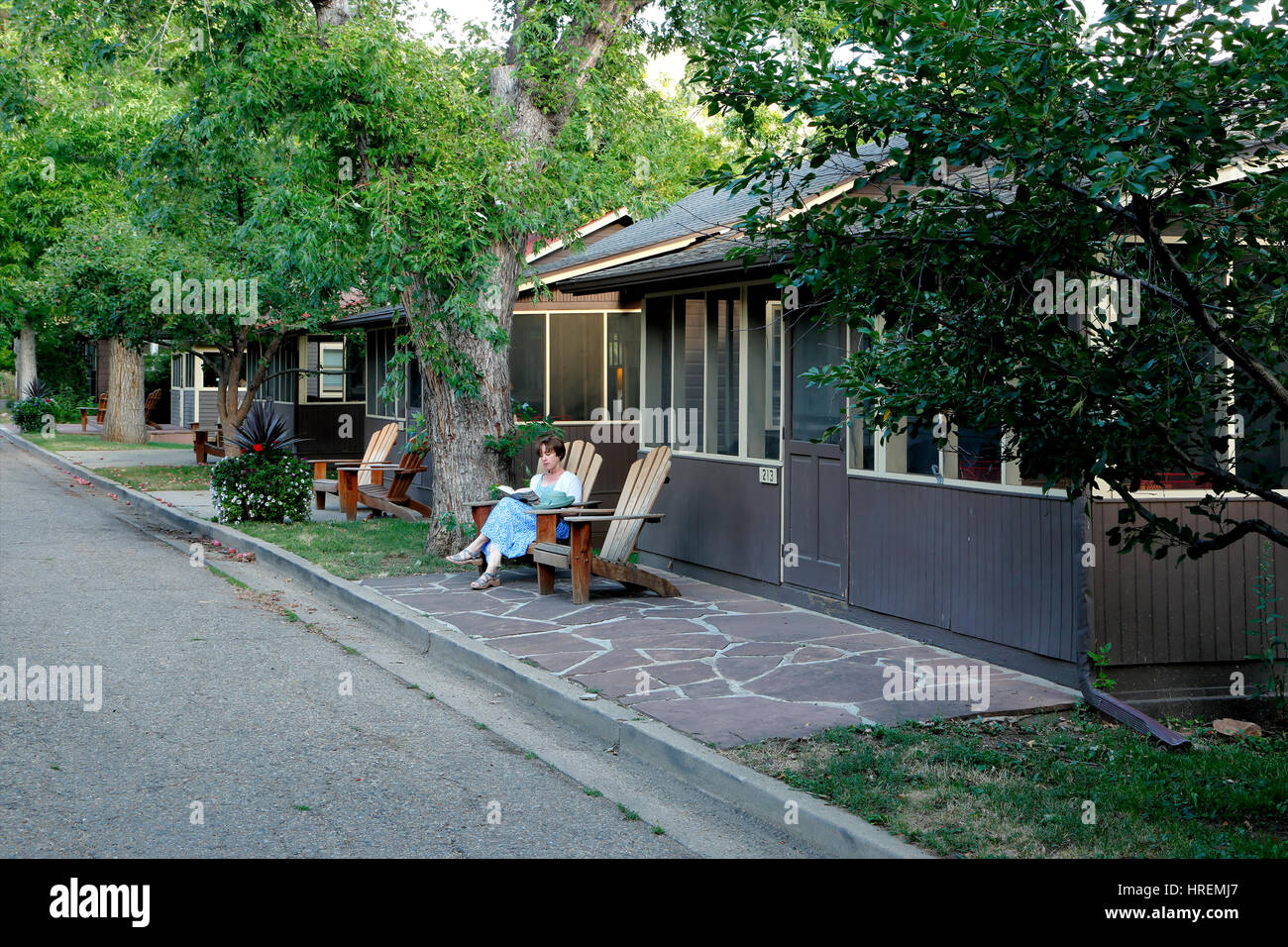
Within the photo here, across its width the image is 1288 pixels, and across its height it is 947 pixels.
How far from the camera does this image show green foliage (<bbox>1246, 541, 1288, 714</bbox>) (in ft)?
24.7

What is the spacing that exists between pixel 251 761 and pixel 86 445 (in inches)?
1213

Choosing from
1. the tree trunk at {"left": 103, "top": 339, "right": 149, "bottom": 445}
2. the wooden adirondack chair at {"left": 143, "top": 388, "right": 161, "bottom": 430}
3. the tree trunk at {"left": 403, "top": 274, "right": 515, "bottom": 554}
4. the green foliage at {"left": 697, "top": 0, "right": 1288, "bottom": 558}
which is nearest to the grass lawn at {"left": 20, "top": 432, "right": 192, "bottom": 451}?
the tree trunk at {"left": 103, "top": 339, "right": 149, "bottom": 445}

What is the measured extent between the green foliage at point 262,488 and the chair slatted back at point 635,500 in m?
6.44

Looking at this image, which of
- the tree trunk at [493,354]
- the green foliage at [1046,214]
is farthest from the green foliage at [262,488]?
the green foliage at [1046,214]

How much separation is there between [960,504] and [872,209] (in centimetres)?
410

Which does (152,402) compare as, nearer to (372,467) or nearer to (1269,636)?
(372,467)

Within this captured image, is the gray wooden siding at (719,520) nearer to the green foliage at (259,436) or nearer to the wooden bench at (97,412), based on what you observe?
the green foliage at (259,436)

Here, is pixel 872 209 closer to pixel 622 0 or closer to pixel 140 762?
pixel 140 762

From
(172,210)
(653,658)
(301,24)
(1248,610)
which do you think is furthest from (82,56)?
(1248,610)

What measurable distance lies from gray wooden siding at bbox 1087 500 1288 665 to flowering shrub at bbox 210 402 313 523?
11.4m

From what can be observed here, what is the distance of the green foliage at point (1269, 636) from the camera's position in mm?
7531

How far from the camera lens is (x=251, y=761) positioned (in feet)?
19.7

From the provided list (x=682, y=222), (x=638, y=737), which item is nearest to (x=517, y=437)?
(x=682, y=222)
